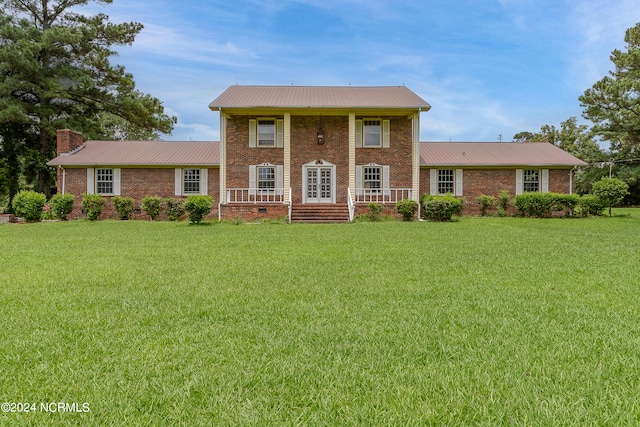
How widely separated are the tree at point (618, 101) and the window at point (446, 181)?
13.2 meters

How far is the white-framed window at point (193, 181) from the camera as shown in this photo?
23281 mm

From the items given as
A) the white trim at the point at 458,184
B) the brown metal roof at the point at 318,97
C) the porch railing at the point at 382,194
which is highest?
the brown metal roof at the point at 318,97

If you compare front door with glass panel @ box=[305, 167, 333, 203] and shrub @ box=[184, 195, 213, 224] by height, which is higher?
front door with glass panel @ box=[305, 167, 333, 203]

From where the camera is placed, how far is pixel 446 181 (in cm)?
2359

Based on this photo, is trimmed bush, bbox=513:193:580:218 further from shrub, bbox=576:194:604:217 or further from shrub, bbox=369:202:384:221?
shrub, bbox=369:202:384:221

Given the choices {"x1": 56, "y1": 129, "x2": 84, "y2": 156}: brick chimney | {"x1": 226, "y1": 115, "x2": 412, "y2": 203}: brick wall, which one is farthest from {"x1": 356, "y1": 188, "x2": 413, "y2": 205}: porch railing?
{"x1": 56, "y1": 129, "x2": 84, "y2": 156}: brick chimney

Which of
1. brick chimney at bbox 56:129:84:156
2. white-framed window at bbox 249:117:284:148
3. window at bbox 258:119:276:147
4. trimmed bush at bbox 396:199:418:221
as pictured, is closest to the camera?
trimmed bush at bbox 396:199:418:221

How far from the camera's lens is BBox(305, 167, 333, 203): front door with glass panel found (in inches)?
837

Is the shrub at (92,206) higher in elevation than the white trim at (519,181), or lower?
lower

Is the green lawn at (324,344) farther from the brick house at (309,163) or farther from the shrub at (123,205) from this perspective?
the shrub at (123,205)

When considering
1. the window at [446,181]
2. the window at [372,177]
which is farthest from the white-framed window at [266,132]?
the window at [446,181]

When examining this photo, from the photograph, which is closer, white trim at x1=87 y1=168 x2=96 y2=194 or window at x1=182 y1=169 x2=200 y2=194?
white trim at x1=87 y1=168 x2=96 y2=194

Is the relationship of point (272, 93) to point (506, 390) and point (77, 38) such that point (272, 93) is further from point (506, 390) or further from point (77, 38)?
point (506, 390)

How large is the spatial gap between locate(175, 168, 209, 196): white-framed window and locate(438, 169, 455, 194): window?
13.4 metres
